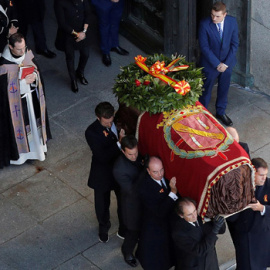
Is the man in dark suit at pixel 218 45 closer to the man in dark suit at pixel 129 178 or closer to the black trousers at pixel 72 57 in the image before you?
the black trousers at pixel 72 57

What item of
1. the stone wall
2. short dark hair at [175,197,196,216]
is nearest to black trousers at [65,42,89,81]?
the stone wall

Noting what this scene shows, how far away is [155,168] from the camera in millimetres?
8227

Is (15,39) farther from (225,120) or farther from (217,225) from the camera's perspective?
(217,225)

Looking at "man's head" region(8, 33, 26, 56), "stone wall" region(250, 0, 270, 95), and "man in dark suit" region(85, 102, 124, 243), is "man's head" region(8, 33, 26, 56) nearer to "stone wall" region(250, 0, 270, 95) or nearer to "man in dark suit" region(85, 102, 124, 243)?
"man in dark suit" region(85, 102, 124, 243)

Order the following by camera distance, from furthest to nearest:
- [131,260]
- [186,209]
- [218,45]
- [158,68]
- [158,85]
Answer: [218,45] → [131,260] → [158,68] → [158,85] → [186,209]

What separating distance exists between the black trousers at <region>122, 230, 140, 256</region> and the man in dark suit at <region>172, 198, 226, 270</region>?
0.80m

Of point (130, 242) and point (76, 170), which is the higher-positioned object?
point (130, 242)

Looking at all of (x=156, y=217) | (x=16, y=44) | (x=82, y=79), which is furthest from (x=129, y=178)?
(x=82, y=79)

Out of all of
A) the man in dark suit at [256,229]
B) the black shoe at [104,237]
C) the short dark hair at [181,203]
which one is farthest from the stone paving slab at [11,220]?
the man in dark suit at [256,229]

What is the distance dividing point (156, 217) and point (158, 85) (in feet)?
4.44

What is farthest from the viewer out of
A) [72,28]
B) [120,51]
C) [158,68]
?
[120,51]

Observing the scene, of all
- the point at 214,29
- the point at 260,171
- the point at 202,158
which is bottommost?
the point at 214,29

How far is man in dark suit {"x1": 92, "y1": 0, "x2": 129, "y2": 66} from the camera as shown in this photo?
12258 millimetres

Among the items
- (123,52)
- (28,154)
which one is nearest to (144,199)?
(28,154)
